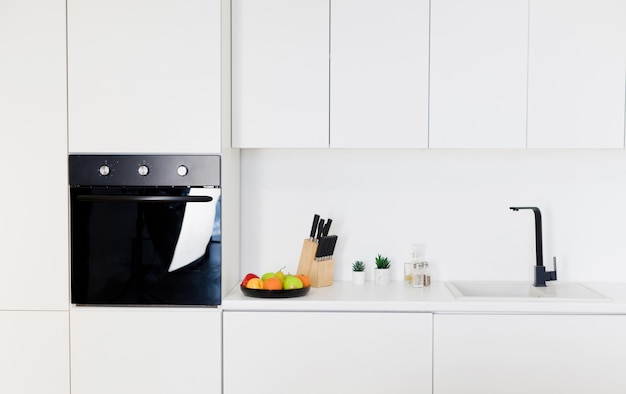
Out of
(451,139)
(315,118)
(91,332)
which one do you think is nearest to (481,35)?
(451,139)

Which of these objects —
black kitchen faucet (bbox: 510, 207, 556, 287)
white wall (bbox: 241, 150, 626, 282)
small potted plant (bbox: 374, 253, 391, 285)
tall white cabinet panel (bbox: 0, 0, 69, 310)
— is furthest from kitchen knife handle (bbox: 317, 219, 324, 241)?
tall white cabinet panel (bbox: 0, 0, 69, 310)

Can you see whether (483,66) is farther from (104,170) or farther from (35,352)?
(35,352)

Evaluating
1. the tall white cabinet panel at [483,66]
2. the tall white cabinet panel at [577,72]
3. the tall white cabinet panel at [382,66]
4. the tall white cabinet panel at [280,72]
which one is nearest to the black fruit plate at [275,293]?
the tall white cabinet panel at [280,72]

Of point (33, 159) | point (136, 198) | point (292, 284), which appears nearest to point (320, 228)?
point (292, 284)

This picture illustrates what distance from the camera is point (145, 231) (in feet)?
8.86

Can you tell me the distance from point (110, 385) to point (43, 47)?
1324mm

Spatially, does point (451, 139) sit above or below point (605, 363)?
above

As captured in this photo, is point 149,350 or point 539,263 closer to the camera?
point 149,350

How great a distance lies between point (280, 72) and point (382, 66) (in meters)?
0.42

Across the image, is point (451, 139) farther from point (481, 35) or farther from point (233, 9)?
point (233, 9)

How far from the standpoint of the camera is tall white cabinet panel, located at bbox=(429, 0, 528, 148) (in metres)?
2.84

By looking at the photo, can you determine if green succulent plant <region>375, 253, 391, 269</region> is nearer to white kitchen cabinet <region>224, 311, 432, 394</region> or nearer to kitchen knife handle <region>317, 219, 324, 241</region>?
kitchen knife handle <region>317, 219, 324, 241</region>

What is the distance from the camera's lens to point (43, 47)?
2.67 meters

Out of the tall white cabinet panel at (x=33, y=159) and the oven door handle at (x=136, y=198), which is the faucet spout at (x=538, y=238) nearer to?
the oven door handle at (x=136, y=198)
